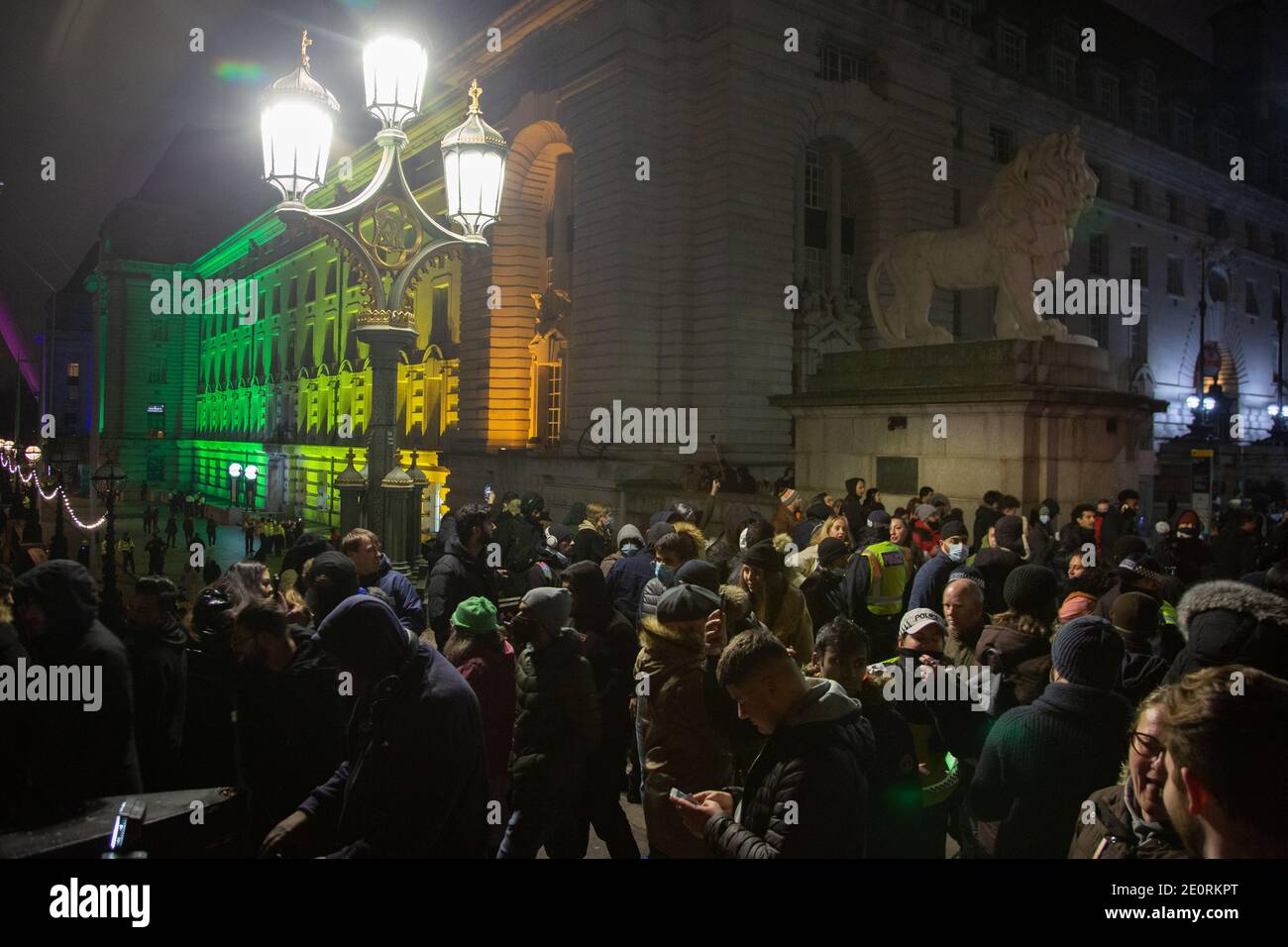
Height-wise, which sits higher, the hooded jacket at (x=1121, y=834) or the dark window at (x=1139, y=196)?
the dark window at (x=1139, y=196)

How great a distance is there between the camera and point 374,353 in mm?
7641

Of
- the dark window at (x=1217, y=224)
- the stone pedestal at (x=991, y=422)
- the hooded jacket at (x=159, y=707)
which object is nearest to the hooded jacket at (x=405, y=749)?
the hooded jacket at (x=159, y=707)

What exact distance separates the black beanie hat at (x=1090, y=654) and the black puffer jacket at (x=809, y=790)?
1049 millimetres

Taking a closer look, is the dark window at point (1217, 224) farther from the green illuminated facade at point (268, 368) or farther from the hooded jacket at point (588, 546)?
the hooded jacket at point (588, 546)

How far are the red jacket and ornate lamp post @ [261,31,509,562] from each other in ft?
10.8

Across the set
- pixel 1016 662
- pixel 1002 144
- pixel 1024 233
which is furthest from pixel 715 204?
pixel 1016 662

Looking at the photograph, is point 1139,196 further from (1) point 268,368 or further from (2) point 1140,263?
(1) point 268,368

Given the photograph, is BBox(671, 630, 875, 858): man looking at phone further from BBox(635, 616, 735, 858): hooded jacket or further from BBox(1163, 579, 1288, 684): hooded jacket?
BBox(1163, 579, 1288, 684): hooded jacket

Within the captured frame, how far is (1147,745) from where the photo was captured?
8.21ft

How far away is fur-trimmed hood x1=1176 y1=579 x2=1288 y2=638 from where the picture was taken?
3.90m

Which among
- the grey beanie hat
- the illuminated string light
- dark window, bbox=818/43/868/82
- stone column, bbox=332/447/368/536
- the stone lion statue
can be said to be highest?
dark window, bbox=818/43/868/82

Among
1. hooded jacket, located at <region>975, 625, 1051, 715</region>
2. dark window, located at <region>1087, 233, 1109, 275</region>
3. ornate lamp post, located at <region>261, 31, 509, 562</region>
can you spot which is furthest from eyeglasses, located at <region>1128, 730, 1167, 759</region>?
dark window, located at <region>1087, 233, 1109, 275</region>

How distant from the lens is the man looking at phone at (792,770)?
2713 millimetres

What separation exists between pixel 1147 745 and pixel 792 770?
1.08 metres
